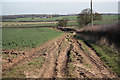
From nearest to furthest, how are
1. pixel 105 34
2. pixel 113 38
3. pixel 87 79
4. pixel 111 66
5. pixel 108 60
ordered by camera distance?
1. pixel 87 79
2. pixel 111 66
3. pixel 108 60
4. pixel 113 38
5. pixel 105 34

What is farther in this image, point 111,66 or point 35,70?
point 111,66

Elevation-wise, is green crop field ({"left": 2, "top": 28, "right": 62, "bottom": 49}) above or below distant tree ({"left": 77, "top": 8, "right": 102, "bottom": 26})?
below

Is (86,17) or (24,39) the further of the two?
(86,17)

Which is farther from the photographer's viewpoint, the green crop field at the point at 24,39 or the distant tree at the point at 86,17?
the distant tree at the point at 86,17

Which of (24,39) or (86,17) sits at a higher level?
(86,17)

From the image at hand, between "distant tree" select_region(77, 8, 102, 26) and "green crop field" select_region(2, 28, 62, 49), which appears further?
"distant tree" select_region(77, 8, 102, 26)

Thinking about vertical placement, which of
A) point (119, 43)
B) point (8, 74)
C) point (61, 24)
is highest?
point (61, 24)

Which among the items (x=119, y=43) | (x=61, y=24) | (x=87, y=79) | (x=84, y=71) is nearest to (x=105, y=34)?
(x=119, y=43)

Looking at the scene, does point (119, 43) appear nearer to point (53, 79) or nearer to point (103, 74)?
point (103, 74)

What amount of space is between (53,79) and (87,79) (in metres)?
1.47

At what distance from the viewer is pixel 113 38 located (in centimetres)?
1556

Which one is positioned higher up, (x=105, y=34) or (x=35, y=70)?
(x=105, y=34)

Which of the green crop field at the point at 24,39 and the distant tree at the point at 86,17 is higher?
the distant tree at the point at 86,17

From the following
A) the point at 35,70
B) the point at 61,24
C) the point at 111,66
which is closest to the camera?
the point at 35,70
